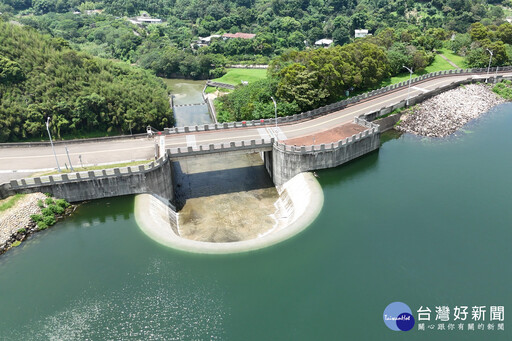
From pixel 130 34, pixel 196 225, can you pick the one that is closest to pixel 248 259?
pixel 196 225

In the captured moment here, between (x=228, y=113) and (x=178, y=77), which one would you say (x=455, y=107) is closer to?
(x=228, y=113)

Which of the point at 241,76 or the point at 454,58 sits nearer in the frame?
the point at 454,58

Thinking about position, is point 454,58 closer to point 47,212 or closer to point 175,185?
point 175,185

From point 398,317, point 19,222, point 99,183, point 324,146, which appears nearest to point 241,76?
point 324,146

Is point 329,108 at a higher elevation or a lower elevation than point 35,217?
higher

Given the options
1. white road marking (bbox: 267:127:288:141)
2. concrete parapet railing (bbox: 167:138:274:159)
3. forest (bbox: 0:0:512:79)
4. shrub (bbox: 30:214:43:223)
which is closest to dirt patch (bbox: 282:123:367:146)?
white road marking (bbox: 267:127:288:141)

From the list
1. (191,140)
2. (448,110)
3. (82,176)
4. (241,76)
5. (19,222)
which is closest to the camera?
(19,222)

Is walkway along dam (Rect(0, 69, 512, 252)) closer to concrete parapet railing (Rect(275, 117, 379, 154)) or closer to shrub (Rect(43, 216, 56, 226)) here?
concrete parapet railing (Rect(275, 117, 379, 154))

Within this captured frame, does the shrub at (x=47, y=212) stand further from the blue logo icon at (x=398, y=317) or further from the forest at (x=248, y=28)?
the forest at (x=248, y=28)
